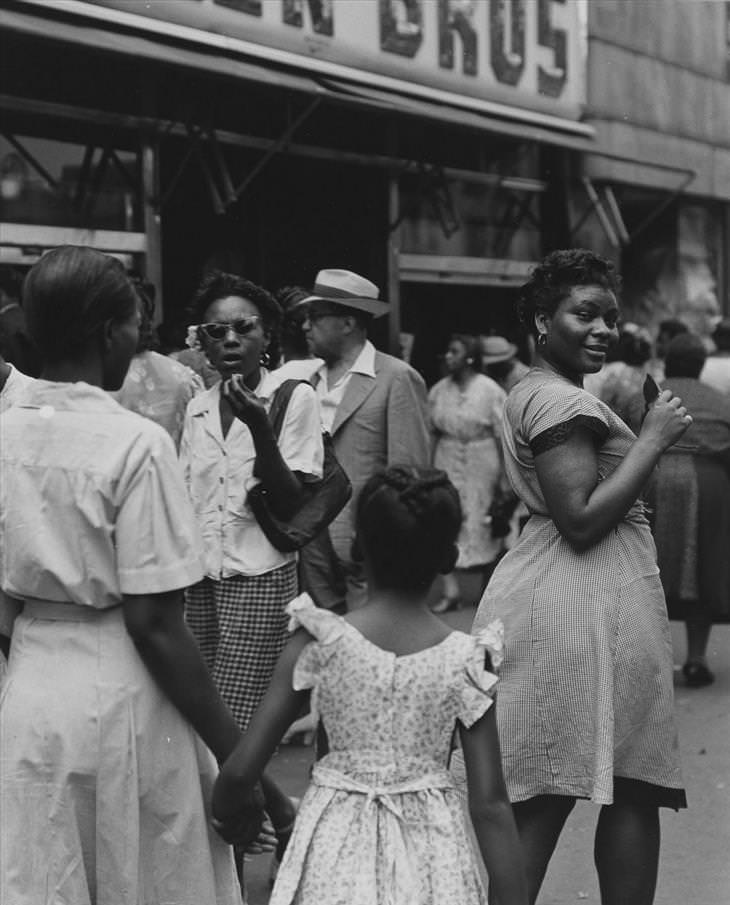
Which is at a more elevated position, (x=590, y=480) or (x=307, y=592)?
(x=590, y=480)

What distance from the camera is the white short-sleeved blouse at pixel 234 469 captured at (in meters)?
4.49

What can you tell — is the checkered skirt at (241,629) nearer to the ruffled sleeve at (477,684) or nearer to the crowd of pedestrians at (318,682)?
the crowd of pedestrians at (318,682)

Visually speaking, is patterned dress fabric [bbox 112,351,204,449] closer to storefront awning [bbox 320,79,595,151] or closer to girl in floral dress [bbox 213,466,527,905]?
girl in floral dress [bbox 213,466,527,905]

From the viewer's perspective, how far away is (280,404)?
4617 mm

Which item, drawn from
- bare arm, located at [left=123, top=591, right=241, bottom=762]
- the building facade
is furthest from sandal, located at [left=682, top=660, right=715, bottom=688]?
bare arm, located at [left=123, top=591, right=241, bottom=762]

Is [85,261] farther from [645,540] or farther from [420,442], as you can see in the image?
[420,442]

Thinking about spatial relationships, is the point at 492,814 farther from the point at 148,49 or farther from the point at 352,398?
the point at 148,49

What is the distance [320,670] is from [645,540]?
4.06ft

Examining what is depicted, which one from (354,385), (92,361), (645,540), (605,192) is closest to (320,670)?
(92,361)

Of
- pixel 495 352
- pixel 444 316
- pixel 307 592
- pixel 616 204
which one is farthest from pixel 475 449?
pixel 616 204

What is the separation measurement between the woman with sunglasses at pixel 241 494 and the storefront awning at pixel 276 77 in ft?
13.4

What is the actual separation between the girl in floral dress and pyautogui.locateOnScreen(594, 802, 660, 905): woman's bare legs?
928 mm

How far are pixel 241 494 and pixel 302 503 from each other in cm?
18

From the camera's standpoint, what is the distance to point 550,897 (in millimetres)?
4734
